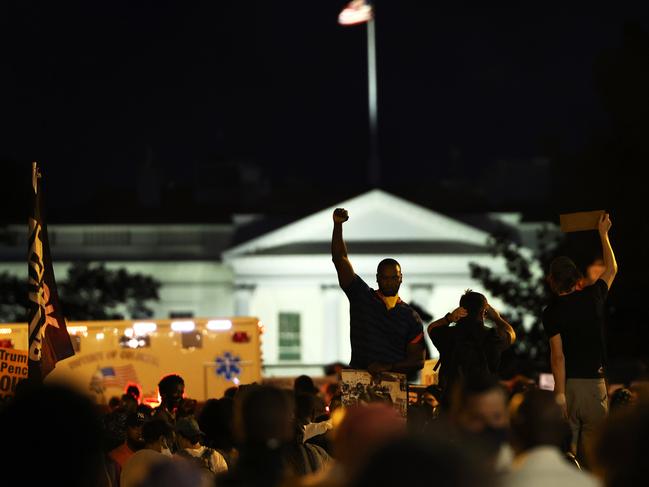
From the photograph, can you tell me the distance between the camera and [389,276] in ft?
31.8

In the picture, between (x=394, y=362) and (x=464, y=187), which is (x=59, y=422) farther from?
(x=464, y=187)

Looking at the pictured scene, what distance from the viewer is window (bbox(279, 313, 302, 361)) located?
62.7m

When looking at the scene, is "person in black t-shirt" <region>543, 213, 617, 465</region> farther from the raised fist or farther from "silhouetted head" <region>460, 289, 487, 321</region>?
the raised fist

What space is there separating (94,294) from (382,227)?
12.5m

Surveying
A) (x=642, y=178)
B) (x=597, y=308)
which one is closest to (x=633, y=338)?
(x=642, y=178)

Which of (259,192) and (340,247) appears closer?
(340,247)

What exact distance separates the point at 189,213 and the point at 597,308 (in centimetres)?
6270

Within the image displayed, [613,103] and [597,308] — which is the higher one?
[613,103]

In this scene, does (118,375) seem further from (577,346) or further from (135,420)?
(577,346)

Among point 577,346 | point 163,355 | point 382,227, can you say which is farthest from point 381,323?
point 382,227

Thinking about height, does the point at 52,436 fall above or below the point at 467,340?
below

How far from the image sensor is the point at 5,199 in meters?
58.8

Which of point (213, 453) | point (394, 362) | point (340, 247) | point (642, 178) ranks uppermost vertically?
point (642, 178)

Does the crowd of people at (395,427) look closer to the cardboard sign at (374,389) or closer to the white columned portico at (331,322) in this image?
the cardboard sign at (374,389)
